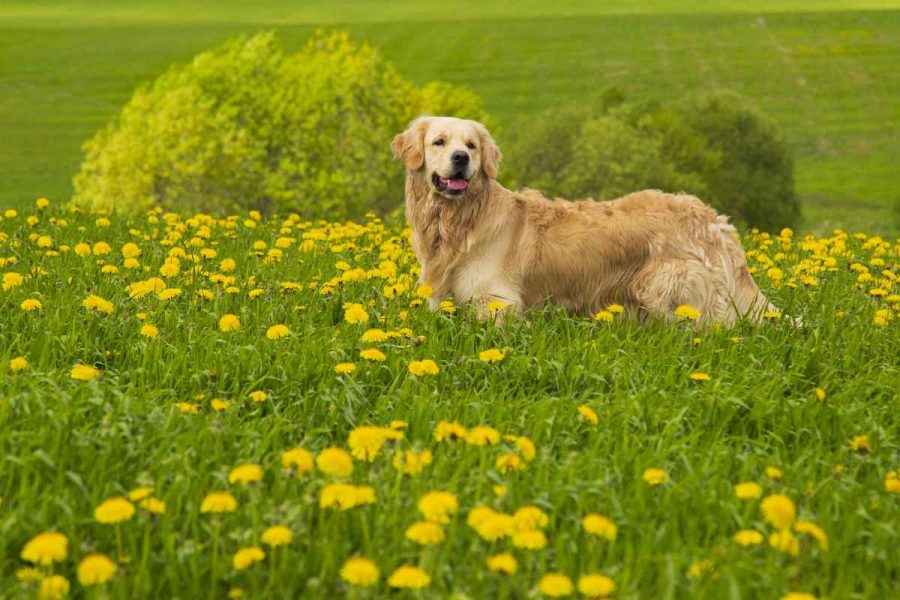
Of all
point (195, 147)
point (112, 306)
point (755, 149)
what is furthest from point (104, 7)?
point (112, 306)

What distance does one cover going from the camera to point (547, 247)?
6.37m

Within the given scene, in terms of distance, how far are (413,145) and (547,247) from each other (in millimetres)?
1110

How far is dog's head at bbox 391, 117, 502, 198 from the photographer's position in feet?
20.1

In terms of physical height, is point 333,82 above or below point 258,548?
below

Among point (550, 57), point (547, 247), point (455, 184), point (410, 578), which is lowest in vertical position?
point (550, 57)

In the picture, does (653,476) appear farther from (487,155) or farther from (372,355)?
(487,155)

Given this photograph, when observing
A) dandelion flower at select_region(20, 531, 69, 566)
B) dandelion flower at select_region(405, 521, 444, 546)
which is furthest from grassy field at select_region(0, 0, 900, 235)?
dandelion flower at select_region(405, 521, 444, 546)

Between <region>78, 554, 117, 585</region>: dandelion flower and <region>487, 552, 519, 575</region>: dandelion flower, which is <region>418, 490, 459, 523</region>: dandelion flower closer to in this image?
<region>487, 552, 519, 575</region>: dandelion flower

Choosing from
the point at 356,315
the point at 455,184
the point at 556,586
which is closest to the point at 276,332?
the point at 356,315

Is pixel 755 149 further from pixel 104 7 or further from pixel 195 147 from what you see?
pixel 104 7

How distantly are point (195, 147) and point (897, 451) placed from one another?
26.7 meters

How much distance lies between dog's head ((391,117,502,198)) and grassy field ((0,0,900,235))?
1575 inches

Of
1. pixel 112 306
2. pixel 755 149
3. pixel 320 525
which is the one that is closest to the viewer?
pixel 320 525

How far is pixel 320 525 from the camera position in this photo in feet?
9.77
